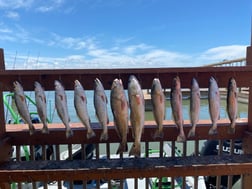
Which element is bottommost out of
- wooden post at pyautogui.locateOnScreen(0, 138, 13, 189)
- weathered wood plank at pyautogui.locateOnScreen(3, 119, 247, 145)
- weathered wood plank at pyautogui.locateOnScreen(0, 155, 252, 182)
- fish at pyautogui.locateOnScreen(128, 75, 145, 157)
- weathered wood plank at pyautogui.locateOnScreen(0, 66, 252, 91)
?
weathered wood plank at pyautogui.locateOnScreen(0, 155, 252, 182)

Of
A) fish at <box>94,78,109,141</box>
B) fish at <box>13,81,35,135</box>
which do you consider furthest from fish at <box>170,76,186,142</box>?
fish at <box>13,81,35,135</box>

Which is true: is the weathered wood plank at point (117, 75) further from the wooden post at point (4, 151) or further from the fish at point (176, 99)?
the wooden post at point (4, 151)

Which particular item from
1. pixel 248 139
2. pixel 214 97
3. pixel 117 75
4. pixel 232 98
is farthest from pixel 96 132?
pixel 248 139

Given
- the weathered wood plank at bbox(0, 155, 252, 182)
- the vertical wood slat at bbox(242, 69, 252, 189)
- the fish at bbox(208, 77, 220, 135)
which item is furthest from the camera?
the vertical wood slat at bbox(242, 69, 252, 189)

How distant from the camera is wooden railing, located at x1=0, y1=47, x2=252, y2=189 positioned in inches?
57.4

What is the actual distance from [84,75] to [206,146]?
2.53 meters

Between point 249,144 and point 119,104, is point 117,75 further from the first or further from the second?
point 249,144

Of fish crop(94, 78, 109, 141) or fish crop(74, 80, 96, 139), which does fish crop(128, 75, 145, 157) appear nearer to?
fish crop(94, 78, 109, 141)

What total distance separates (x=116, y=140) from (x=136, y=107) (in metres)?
0.43

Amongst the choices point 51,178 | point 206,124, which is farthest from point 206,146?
point 51,178

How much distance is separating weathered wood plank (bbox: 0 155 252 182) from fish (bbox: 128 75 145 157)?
0.12 meters

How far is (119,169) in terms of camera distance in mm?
1471

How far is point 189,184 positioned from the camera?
128 inches

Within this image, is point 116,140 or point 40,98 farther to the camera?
point 116,140
